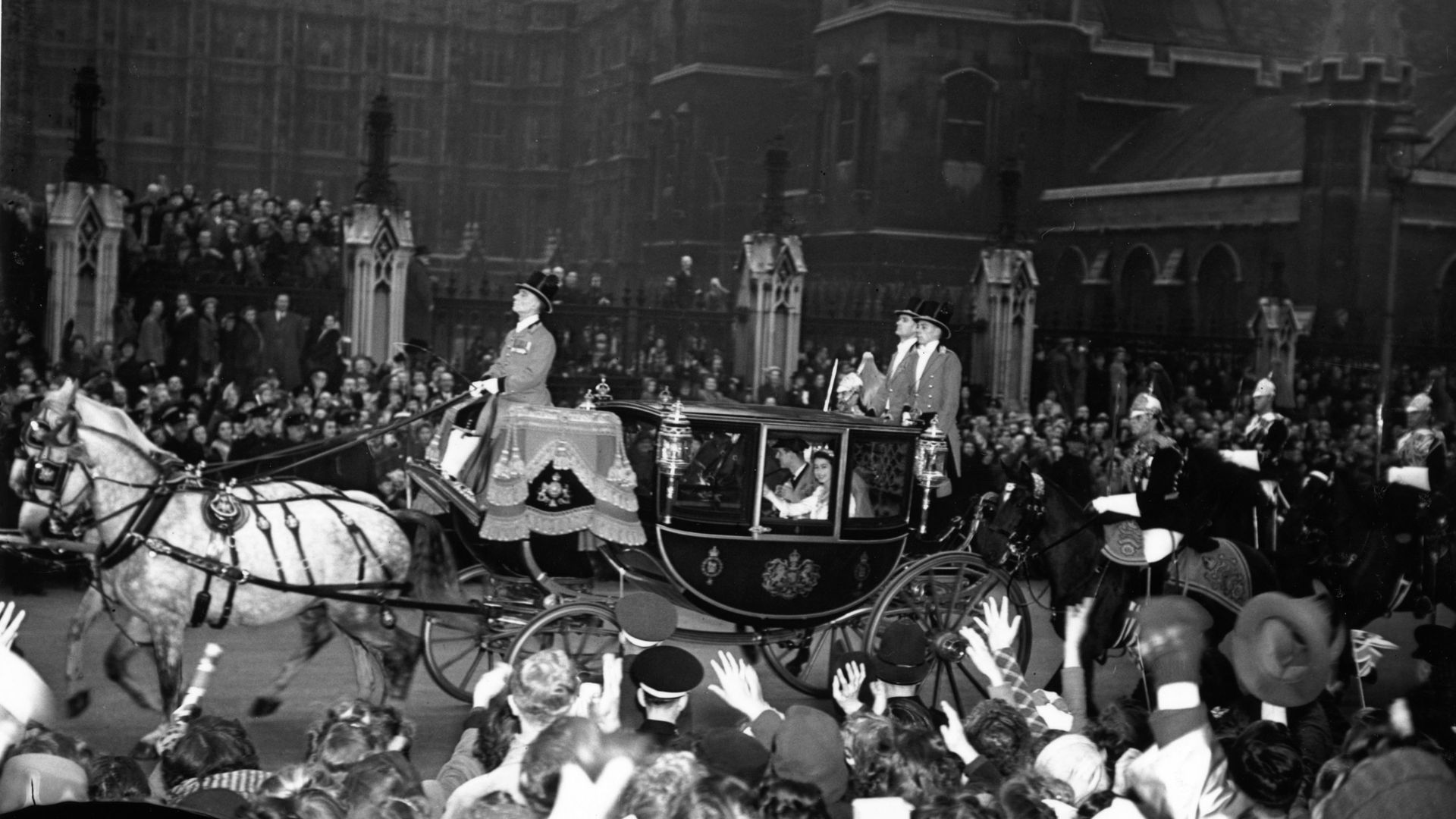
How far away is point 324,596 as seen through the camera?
7320 mm

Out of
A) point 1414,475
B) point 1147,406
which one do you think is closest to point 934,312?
point 1147,406

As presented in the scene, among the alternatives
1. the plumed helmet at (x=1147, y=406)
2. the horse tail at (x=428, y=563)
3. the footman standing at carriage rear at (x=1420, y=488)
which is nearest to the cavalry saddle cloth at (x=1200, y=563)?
the plumed helmet at (x=1147, y=406)

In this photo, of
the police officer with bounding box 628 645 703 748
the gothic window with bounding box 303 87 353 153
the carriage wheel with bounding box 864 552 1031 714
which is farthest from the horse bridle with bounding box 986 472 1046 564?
the gothic window with bounding box 303 87 353 153

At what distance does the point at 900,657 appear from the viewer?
556cm

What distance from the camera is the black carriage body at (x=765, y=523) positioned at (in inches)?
301

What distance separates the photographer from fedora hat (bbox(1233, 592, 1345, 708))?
4.40m

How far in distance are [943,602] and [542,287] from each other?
9.14 feet

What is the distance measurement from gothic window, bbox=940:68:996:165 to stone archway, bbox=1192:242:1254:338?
228cm

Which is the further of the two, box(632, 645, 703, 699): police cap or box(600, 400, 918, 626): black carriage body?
box(600, 400, 918, 626): black carriage body

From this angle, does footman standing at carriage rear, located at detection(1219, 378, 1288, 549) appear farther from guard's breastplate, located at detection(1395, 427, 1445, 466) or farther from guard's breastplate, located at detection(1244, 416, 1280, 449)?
guard's breastplate, located at detection(1395, 427, 1445, 466)

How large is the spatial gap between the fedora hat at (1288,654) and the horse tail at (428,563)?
4.31m

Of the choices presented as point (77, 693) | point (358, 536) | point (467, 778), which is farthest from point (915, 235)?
point (467, 778)

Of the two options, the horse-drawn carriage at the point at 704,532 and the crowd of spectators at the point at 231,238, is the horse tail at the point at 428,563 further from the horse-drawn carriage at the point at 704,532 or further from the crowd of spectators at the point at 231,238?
the crowd of spectators at the point at 231,238

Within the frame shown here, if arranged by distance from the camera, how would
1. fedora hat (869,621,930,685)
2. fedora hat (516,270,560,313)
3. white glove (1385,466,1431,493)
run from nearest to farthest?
fedora hat (869,621,930,685) → fedora hat (516,270,560,313) → white glove (1385,466,1431,493)
